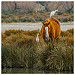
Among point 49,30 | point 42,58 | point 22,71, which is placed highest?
point 49,30

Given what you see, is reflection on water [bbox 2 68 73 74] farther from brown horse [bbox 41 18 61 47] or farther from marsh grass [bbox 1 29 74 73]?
brown horse [bbox 41 18 61 47]

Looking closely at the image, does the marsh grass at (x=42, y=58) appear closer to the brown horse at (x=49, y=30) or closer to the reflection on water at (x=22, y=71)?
the reflection on water at (x=22, y=71)

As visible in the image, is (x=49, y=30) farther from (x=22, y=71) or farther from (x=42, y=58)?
(x=22, y=71)

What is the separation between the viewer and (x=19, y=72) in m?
9.04

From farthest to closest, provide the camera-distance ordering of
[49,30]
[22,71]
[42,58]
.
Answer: [49,30] → [42,58] → [22,71]

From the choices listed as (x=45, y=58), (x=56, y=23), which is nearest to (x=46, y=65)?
(x=45, y=58)

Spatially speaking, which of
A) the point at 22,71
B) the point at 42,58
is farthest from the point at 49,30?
the point at 22,71

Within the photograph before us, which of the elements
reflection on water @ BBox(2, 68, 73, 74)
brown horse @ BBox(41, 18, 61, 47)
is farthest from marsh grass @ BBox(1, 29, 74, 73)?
brown horse @ BBox(41, 18, 61, 47)

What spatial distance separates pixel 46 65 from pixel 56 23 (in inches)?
146

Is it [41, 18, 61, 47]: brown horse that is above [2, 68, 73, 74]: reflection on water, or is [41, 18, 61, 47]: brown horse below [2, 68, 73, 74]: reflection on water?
above

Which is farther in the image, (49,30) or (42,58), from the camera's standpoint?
(49,30)

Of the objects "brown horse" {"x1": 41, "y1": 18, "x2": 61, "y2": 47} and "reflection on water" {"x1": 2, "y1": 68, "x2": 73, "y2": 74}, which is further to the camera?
"brown horse" {"x1": 41, "y1": 18, "x2": 61, "y2": 47}

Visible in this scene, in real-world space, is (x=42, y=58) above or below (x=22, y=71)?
above

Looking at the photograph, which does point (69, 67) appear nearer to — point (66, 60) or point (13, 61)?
point (66, 60)
